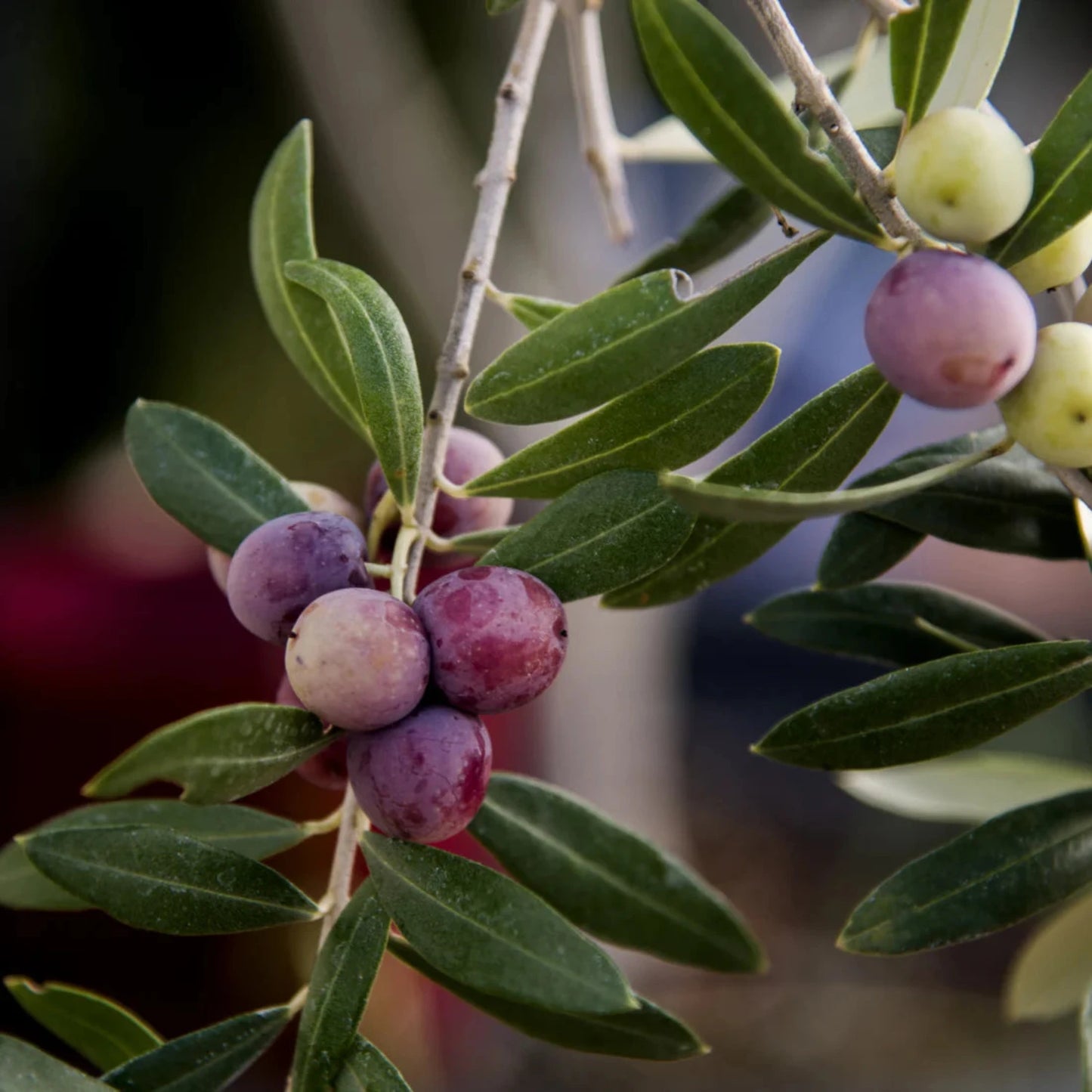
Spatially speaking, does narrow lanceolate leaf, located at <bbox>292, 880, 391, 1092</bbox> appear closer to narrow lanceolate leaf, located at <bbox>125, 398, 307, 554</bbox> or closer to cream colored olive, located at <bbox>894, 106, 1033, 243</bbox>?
narrow lanceolate leaf, located at <bbox>125, 398, 307, 554</bbox>

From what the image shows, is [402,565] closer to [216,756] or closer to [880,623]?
[216,756]

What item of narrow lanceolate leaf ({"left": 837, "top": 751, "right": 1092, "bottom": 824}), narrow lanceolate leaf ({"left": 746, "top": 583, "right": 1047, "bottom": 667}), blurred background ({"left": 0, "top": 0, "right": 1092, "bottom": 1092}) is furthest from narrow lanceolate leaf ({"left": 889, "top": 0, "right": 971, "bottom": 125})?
blurred background ({"left": 0, "top": 0, "right": 1092, "bottom": 1092})

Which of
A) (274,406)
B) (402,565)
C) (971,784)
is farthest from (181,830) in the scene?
(274,406)

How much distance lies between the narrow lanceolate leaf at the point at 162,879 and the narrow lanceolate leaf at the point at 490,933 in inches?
2.0

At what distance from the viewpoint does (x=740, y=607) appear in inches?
88.4

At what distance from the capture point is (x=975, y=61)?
390mm

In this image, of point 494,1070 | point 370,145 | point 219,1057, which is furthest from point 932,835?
point 219,1057

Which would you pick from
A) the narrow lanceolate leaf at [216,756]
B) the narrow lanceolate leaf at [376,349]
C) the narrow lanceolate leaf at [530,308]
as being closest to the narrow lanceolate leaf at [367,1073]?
the narrow lanceolate leaf at [216,756]

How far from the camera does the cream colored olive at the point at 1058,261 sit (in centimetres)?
39

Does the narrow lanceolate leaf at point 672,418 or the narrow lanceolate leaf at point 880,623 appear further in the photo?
the narrow lanceolate leaf at point 880,623

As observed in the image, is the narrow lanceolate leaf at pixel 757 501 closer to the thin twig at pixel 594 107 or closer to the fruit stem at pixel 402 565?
the fruit stem at pixel 402 565

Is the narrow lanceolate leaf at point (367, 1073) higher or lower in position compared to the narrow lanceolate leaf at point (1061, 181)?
lower

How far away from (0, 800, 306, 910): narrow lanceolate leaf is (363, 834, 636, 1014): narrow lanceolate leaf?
0.40 ft

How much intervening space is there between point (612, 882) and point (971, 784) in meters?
0.33
